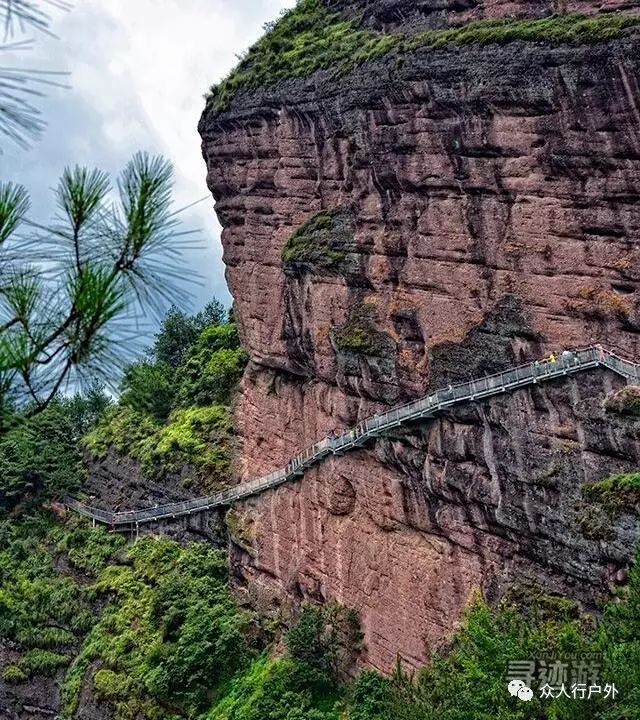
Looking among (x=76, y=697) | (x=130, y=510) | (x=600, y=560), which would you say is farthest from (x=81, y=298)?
(x=130, y=510)

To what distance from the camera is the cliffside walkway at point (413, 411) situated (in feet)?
52.8

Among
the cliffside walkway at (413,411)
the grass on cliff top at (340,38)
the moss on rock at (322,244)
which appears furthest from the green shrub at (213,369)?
the grass on cliff top at (340,38)

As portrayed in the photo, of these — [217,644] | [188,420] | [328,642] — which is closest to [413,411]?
[328,642]

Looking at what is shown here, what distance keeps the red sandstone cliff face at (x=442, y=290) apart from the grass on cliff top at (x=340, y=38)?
0.39 m

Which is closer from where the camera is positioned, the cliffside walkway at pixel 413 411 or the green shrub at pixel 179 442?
the cliffside walkway at pixel 413 411

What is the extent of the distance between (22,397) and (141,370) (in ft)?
2.93

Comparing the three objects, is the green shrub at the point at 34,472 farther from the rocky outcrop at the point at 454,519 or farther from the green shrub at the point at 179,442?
the rocky outcrop at the point at 454,519

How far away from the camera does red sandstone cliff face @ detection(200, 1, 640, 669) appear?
16406mm

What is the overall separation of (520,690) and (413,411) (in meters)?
7.49

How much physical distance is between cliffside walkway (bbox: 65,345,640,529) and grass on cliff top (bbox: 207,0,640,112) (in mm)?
6413

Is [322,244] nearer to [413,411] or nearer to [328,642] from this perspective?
[413,411]

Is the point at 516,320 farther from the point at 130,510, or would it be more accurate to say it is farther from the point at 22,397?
the point at 130,510

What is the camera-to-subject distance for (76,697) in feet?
84.7

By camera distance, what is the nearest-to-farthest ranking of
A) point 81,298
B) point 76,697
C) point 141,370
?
1. point 81,298
2. point 141,370
3. point 76,697
